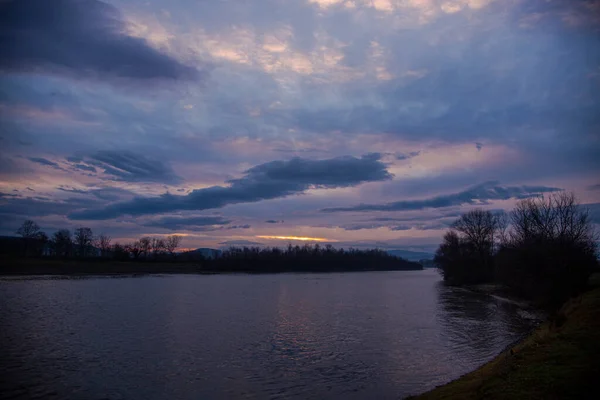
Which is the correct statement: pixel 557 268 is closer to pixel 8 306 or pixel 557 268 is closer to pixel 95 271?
pixel 8 306

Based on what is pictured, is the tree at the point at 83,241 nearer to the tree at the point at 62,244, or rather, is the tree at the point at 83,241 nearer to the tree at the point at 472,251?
the tree at the point at 62,244

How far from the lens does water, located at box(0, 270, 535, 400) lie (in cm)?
1664

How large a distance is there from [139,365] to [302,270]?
170520 mm

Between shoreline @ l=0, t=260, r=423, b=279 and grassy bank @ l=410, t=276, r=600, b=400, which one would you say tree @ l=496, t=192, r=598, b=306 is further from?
shoreline @ l=0, t=260, r=423, b=279

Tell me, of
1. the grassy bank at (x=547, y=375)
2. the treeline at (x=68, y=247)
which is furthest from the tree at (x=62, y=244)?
the grassy bank at (x=547, y=375)

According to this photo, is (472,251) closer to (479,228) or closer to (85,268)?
(479,228)

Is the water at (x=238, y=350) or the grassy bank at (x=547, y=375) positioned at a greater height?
the grassy bank at (x=547, y=375)

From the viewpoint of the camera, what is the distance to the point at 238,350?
75.5 feet

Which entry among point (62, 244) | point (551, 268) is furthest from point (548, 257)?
point (62, 244)

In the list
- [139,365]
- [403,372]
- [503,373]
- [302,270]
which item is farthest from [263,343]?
[302,270]

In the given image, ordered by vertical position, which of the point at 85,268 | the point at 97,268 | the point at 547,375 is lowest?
the point at 97,268

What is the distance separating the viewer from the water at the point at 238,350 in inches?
655

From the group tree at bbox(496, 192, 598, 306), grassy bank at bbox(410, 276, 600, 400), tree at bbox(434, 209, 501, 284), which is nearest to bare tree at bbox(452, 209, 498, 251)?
tree at bbox(434, 209, 501, 284)

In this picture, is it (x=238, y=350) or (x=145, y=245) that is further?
(x=145, y=245)
